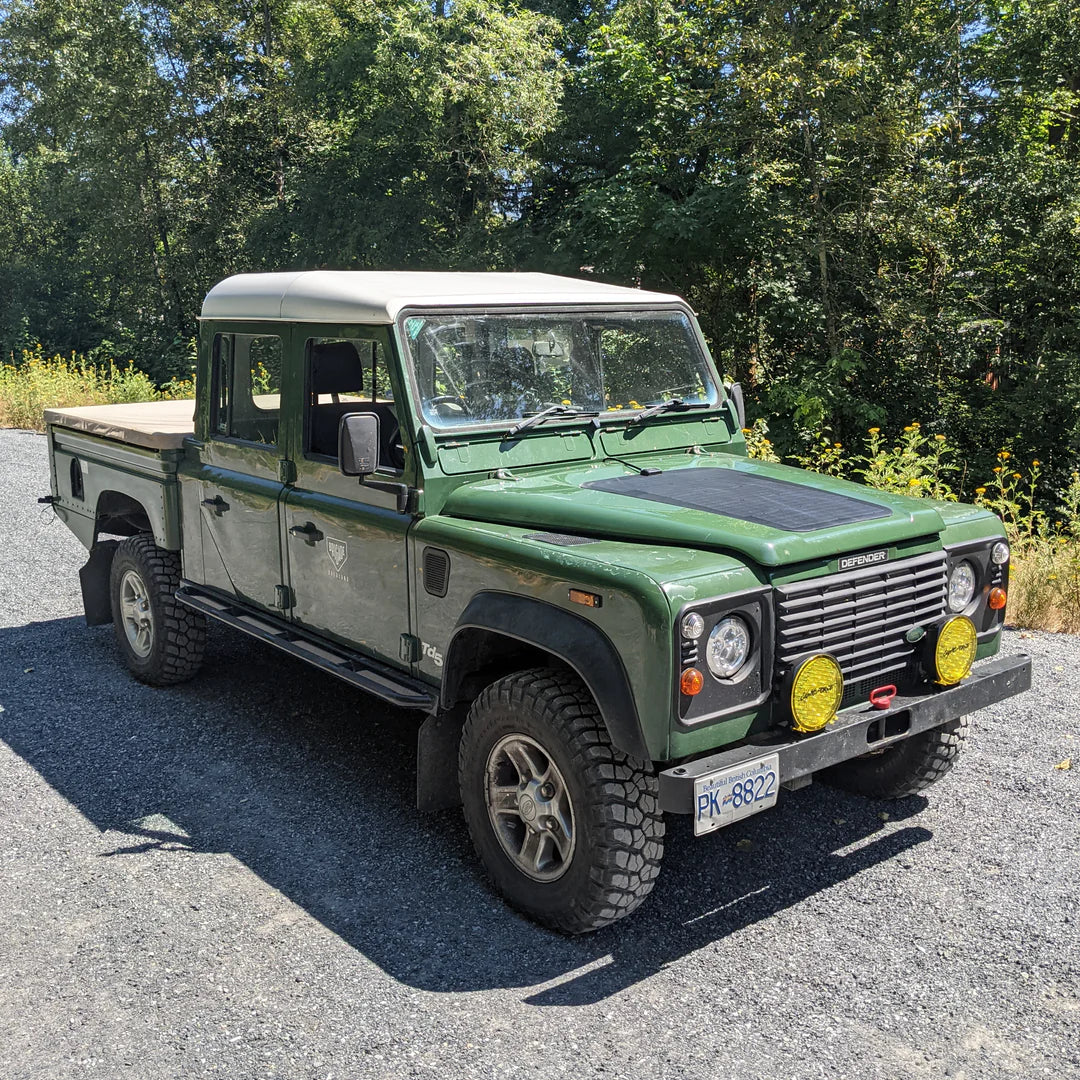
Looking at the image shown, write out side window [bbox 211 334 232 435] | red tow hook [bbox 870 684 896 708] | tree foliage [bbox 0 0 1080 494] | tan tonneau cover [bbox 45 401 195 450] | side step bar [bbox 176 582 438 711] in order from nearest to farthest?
red tow hook [bbox 870 684 896 708] < side step bar [bbox 176 582 438 711] < side window [bbox 211 334 232 435] < tan tonneau cover [bbox 45 401 195 450] < tree foliage [bbox 0 0 1080 494]

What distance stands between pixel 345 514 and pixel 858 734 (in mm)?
2254

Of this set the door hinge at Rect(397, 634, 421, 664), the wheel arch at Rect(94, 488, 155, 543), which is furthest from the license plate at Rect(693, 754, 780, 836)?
the wheel arch at Rect(94, 488, 155, 543)

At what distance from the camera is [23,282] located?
1228 inches

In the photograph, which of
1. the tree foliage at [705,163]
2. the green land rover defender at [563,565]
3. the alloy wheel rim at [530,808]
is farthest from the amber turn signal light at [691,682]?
the tree foliage at [705,163]

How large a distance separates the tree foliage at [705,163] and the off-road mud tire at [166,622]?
1046 cm

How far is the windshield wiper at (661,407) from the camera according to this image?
195 inches

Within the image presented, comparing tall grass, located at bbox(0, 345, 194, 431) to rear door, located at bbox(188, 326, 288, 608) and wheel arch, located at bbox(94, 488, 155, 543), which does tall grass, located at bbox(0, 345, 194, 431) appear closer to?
wheel arch, located at bbox(94, 488, 155, 543)

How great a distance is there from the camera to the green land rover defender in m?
3.60

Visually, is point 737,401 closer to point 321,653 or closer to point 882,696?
point 882,696

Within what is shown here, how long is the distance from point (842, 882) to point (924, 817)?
27.3 inches

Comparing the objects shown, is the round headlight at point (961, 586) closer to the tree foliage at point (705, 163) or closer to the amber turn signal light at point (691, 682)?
the amber turn signal light at point (691, 682)

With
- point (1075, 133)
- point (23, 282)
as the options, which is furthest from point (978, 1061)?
point (23, 282)

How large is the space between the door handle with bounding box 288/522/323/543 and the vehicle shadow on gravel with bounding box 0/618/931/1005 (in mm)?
1132

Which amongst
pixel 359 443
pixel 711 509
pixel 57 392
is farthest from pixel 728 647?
pixel 57 392
